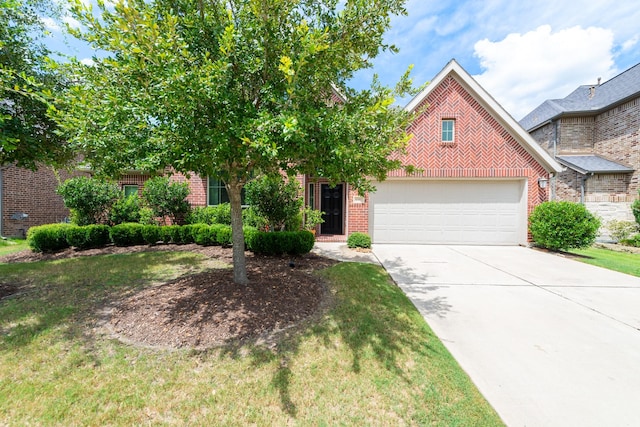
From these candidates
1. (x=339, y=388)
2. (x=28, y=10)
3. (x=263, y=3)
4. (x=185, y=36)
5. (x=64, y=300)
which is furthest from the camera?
(x=28, y=10)

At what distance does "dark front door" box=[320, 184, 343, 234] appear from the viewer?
1072 cm

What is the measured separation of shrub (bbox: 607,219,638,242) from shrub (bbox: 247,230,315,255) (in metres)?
13.7

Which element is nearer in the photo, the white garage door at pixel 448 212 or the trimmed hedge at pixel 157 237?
the trimmed hedge at pixel 157 237

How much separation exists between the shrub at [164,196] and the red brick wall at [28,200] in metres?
5.99

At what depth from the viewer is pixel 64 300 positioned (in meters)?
4.28

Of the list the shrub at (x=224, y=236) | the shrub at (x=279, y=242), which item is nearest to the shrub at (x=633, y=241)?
the shrub at (x=279, y=242)

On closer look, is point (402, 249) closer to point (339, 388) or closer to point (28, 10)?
point (339, 388)

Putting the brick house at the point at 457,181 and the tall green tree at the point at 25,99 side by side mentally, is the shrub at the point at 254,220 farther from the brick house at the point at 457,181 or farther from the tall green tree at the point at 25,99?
the tall green tree at the point at 25,99

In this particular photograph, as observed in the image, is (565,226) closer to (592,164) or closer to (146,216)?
(592,164)

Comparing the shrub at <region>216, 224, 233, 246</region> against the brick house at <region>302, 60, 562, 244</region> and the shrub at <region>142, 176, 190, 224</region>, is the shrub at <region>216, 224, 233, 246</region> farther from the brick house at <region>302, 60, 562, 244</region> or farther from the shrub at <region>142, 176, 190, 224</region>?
the brick house at <region>302, 60, 562, 244</region>

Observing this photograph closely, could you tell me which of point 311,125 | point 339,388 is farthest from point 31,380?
point 311,125

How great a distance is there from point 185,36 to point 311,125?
2243 mm

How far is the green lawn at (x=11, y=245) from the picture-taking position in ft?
27.2

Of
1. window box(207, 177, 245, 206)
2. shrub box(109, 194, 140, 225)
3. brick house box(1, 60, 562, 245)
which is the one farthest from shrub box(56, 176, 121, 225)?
window box(207, 177, 245, 206)
